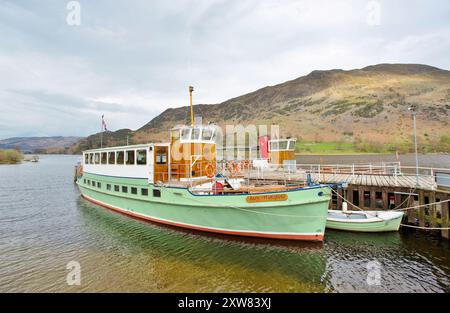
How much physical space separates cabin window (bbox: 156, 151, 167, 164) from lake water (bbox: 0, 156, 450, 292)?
394 centimetres

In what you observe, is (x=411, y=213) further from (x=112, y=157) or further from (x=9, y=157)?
(x=9, y=157)

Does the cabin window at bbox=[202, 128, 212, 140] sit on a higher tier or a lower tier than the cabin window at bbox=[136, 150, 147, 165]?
higher

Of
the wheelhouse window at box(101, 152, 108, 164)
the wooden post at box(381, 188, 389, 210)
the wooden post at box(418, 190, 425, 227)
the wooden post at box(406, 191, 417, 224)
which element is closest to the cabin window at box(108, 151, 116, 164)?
the wheelhouse window at box(101, 152, 108, 164)

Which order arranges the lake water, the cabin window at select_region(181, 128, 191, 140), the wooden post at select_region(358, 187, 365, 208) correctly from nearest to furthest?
the lake water, the cabin window at select_region(181, 128, 191, 140), the wooden post at select_region(358, 187, 365, 208)

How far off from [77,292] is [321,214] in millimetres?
9924

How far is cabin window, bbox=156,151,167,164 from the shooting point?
48.1 feet

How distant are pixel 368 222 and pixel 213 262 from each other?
331 inches

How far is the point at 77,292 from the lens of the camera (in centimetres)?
812

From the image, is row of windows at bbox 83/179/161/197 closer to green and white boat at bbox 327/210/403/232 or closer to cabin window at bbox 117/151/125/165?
cabin window at bbox 117/151/125/165

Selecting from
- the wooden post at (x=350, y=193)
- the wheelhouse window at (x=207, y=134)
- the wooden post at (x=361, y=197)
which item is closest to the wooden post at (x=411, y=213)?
the wooden post at (x=361, y=197)

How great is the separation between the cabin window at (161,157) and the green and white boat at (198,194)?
0.06 meters

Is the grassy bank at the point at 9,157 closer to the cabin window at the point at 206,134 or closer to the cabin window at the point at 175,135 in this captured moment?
the cabin window at the point at 175,135

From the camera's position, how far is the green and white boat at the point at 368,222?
12.4 m
